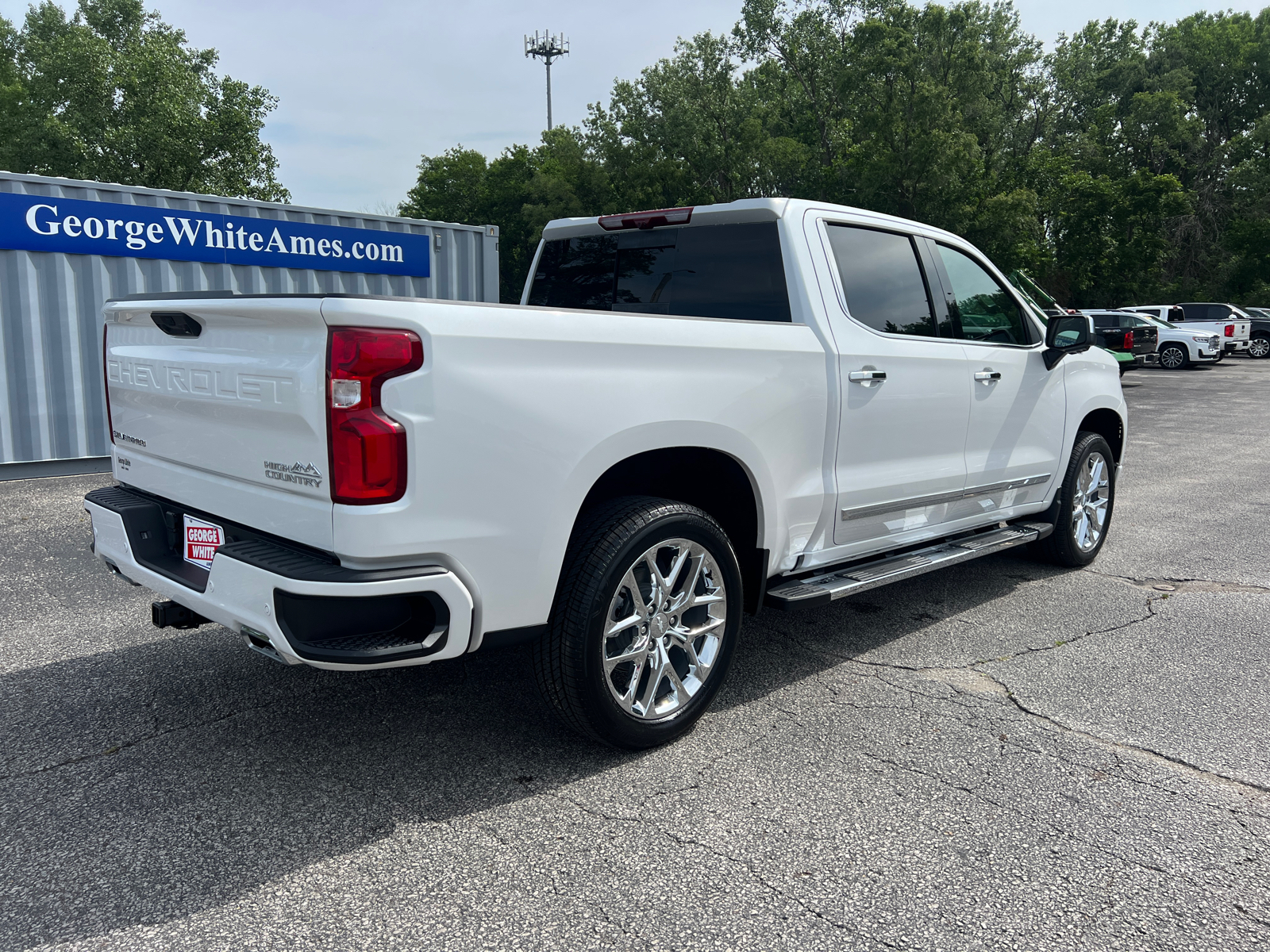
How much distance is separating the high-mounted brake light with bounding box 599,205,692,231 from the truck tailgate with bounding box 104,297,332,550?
1787 millimetres

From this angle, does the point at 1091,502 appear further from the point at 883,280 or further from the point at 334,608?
the point at 334,608

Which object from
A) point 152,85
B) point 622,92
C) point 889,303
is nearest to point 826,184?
point 622,92

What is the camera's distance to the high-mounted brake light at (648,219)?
413 centimetres

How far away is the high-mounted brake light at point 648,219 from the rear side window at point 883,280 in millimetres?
634

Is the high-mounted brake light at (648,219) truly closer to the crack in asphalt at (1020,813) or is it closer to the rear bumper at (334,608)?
the rear bumper at (334,608)

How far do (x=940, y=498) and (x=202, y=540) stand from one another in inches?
125

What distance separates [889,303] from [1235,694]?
2174mm

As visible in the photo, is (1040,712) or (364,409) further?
(1040,712)

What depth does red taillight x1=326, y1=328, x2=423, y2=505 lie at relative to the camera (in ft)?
8.12

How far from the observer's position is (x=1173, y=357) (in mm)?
27688

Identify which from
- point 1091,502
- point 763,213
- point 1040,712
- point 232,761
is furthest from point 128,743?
point 1091,502

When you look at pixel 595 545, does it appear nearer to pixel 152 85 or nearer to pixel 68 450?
pixel 68 450

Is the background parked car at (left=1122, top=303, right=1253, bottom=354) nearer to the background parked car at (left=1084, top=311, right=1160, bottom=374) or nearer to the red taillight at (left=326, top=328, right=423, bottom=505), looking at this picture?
the background parked car at (left=1084, top=311, right=1160, bottom=374)

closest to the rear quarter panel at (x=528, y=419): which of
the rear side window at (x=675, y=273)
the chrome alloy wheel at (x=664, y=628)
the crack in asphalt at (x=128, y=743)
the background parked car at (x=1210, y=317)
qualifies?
the chrome alloy wheel at (x=664, y=628)
